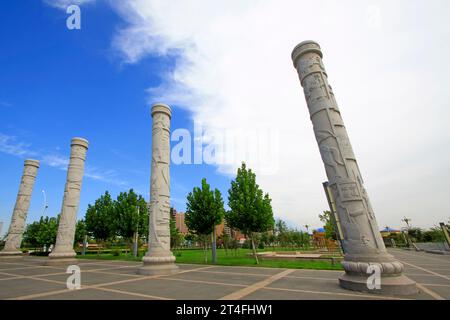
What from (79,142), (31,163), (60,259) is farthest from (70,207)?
(31,163)

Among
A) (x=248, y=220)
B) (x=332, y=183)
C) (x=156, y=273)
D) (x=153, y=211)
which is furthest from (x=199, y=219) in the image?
(x=332, y=183)

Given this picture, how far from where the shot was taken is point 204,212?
56.6ft

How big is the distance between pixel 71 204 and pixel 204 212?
11.3 meters

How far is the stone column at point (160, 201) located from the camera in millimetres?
11438

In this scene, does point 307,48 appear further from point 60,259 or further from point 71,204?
point 60,259

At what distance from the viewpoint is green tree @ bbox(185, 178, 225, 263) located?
56.4ft

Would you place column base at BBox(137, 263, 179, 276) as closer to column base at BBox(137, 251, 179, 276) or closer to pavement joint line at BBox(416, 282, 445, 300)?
column base at BBox(137, 251, 179, 276)

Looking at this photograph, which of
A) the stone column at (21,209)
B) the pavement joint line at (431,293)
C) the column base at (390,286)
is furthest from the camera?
the stone column at (21,209)

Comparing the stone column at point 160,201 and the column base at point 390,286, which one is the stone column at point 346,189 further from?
the stone column at point 160,201

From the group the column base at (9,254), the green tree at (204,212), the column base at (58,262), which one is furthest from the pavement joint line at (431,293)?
the column base at (9,254)

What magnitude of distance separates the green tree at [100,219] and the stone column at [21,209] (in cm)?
614
